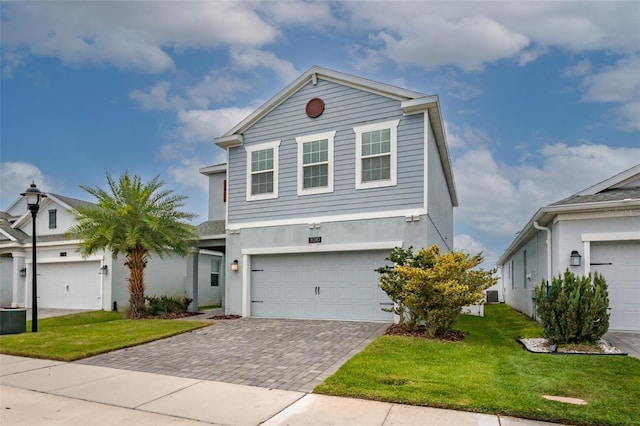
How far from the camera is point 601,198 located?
11.2 m

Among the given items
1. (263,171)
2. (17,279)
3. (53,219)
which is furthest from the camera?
(17,279)

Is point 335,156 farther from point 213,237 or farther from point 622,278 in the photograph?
point 622,278

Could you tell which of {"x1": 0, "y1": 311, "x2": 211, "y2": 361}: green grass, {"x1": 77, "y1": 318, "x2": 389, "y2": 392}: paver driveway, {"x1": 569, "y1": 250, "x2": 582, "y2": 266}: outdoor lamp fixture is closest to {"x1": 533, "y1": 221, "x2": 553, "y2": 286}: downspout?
{"x1": 569, "y1": 250, "x2": 582, "y2": 266}: outdoor lamp fixture

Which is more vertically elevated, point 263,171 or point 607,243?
point 263,171

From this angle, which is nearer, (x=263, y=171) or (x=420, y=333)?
(x=420, y=333)

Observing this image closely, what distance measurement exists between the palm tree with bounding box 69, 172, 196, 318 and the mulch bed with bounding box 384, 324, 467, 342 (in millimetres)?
8590

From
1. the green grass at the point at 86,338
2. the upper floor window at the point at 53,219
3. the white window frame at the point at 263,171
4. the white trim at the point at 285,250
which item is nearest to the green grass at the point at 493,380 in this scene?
the white trim at the point at 285,250

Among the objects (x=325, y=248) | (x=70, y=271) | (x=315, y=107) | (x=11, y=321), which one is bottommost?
(x=11, y=321)

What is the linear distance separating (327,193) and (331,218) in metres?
0.76

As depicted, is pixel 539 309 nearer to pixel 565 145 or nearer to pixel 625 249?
pixel 625 249

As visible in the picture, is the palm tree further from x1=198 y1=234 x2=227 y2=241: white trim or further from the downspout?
the downspout

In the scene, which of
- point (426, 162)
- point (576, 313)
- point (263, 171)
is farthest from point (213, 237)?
point (576, 313)

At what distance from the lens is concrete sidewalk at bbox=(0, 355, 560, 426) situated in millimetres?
4922

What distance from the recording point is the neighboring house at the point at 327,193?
39.5 feet
